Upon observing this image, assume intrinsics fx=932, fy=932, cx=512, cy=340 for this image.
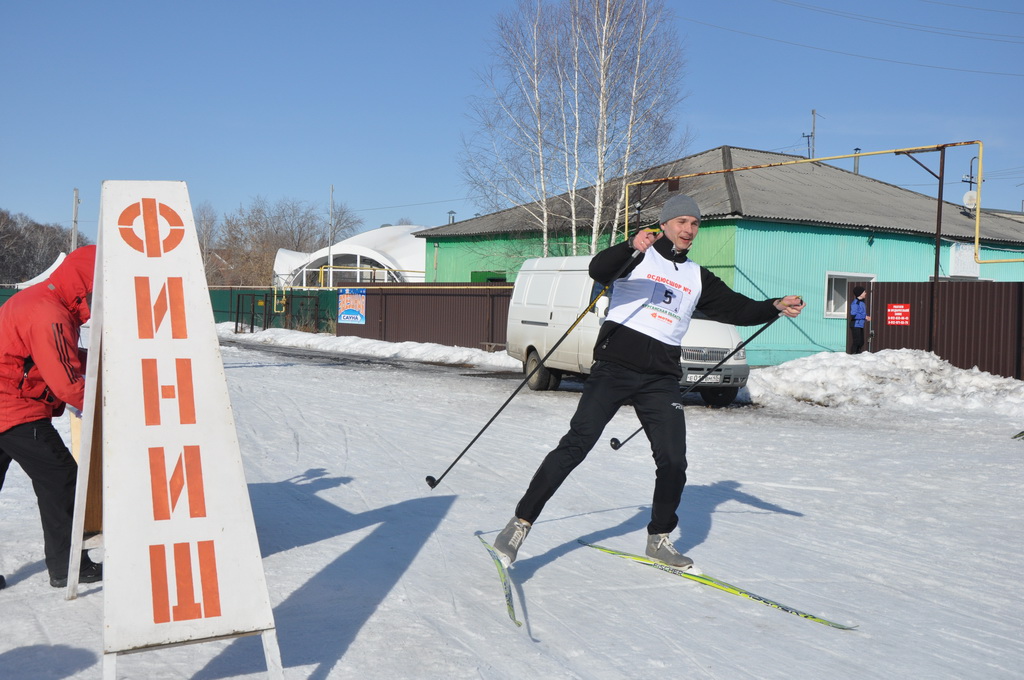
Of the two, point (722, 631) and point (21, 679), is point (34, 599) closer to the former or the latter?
point (21, 679)

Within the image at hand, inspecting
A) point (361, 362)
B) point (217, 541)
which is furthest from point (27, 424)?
point (361, 362)

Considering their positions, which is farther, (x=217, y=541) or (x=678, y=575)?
(x=678, y=575)

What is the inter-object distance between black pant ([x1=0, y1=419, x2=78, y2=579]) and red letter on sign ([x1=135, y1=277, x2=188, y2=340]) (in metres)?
1.51

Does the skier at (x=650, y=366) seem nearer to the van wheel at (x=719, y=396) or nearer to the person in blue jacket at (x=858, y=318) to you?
the van wheel at (x=719, y=396)

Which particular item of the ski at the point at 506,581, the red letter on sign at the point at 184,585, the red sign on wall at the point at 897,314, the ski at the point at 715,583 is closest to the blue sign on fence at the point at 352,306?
the red sign on wall at the point at 897,314

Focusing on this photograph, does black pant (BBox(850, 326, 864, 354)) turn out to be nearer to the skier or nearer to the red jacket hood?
the skier

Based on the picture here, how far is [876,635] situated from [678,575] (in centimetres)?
108

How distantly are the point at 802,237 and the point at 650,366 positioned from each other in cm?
2166

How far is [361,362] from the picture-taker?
73.4 ft

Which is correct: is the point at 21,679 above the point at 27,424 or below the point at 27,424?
below

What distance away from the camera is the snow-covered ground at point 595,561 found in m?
3.66

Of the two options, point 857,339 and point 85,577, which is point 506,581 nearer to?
point 85,577

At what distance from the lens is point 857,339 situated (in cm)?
1914

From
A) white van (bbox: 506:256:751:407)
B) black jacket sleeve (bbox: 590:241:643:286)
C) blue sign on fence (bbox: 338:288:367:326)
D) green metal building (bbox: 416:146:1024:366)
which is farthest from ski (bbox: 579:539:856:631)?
blue sign on fence (bbox: 338:288:367:326)
